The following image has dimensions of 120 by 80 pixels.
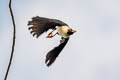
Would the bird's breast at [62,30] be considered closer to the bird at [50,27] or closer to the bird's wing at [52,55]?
the bird at [50,27]

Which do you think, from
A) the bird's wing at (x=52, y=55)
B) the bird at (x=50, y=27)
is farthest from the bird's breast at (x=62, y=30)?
the bird's wing at (x=52, y=55)

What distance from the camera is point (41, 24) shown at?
3939mm

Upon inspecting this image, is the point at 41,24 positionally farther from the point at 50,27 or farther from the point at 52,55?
the point at 52,55

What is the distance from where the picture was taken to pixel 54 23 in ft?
12.6

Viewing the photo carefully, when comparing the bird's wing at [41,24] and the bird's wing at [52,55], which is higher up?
the bird's wing at [41,24]

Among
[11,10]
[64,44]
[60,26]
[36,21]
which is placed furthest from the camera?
[64,44]

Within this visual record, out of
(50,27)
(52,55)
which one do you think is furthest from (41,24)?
(52,55)

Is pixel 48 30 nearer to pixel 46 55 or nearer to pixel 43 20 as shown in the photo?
pixel 43 20

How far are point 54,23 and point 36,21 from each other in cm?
36

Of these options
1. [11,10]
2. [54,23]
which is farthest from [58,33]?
[11,10]

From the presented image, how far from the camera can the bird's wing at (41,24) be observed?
3803mm

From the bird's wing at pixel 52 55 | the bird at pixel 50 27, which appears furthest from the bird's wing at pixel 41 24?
the bird's wing at pixel 52 55

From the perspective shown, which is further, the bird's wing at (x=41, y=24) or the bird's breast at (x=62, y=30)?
the bird's wing at (x=41, y=24)

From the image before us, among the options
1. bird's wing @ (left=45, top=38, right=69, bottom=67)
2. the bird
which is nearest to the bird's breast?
the bird
